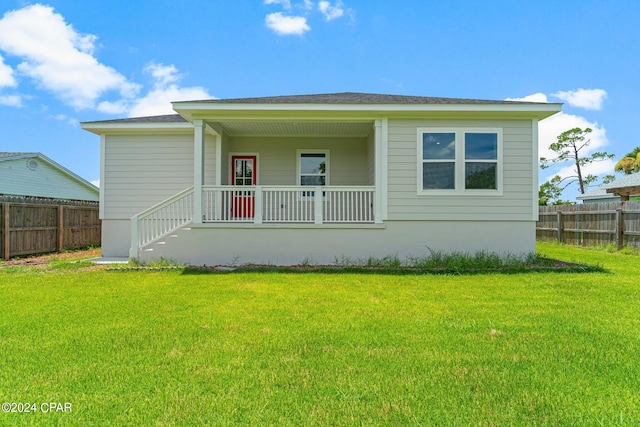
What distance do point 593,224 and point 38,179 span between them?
25163 millimetres

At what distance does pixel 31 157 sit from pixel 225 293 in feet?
62.7

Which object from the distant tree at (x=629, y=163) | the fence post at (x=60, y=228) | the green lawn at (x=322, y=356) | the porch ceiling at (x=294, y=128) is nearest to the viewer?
the green lawn at (x=322, y=356)

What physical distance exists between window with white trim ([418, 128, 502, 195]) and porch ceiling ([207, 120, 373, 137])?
1.62 m

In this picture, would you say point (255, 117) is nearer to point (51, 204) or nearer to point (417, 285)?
point (417, 285)

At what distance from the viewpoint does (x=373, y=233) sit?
8484 mm

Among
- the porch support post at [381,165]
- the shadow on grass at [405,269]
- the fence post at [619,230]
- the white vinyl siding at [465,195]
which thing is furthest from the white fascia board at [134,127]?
the fence post at [619,230]

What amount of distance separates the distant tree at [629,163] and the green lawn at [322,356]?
2828cm

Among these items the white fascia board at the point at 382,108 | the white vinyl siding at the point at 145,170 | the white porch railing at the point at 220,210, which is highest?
the white fascia board at the point at 382,108

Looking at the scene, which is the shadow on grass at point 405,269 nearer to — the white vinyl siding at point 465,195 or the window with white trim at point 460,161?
the white vinyl siding at point 465,195

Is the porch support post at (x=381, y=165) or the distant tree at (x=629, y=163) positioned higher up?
the distant tree at (x=629, y=163)

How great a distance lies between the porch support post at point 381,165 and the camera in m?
8.45

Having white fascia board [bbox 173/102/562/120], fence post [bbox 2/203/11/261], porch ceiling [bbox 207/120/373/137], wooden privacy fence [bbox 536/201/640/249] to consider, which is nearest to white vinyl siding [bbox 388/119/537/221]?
white fascia board [bbox 173/102/562/120]

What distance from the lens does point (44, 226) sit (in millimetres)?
11039

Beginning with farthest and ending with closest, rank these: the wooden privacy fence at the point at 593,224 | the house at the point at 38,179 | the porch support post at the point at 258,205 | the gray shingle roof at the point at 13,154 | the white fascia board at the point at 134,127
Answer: the gray shingle roof at the point at 13,154
the house at the point at 38,179
the wooden privacy fence at the point at 593,224
the white fascia board at the point at 134,127
the porch support post at the point at 258,205
